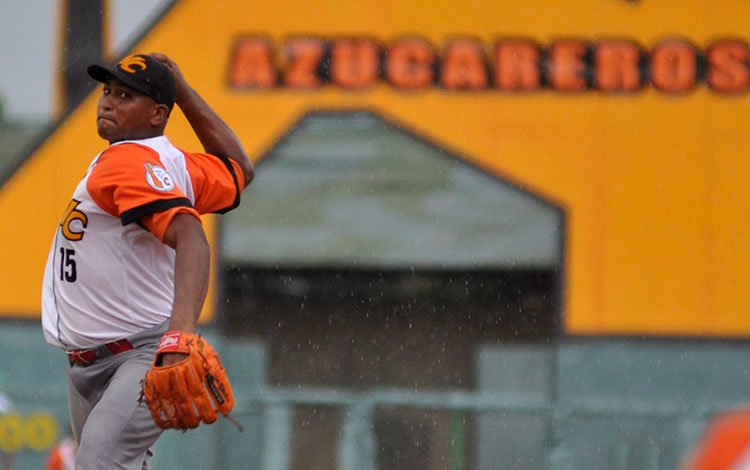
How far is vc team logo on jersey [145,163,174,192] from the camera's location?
9.75 ft

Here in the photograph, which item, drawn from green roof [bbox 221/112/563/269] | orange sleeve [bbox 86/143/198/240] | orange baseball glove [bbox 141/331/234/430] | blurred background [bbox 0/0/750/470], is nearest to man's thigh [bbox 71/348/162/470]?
orange baseball glove [bbox 141/331/234/430]

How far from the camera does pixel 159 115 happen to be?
10.6 ft

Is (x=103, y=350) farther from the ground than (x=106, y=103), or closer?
closer

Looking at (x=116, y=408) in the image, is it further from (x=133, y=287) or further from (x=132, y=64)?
(x=132, y=64)

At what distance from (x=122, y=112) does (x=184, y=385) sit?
0.82m

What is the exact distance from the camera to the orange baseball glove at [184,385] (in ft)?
9.10

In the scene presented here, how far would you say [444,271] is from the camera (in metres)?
8.29

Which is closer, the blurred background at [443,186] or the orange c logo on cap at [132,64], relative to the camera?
the orange c logo on cap at [132,64]

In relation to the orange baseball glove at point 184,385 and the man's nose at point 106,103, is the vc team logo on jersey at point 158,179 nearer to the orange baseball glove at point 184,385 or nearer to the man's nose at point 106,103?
the man's nose at point 106,103

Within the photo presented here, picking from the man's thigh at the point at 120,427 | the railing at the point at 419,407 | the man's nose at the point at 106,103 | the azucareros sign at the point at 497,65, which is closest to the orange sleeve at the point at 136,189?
the man's nose at the point at 106,103

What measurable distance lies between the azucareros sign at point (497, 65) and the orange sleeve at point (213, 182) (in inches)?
198

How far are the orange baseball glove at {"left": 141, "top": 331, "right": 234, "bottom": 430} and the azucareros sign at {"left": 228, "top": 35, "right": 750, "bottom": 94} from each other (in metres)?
5.81

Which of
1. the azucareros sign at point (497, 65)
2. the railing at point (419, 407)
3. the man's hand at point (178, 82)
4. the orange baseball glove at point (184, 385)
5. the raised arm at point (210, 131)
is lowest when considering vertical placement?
the railing at point (419, 407)

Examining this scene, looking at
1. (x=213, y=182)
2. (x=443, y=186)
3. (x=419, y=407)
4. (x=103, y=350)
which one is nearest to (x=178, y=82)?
(x=213, y=182)
